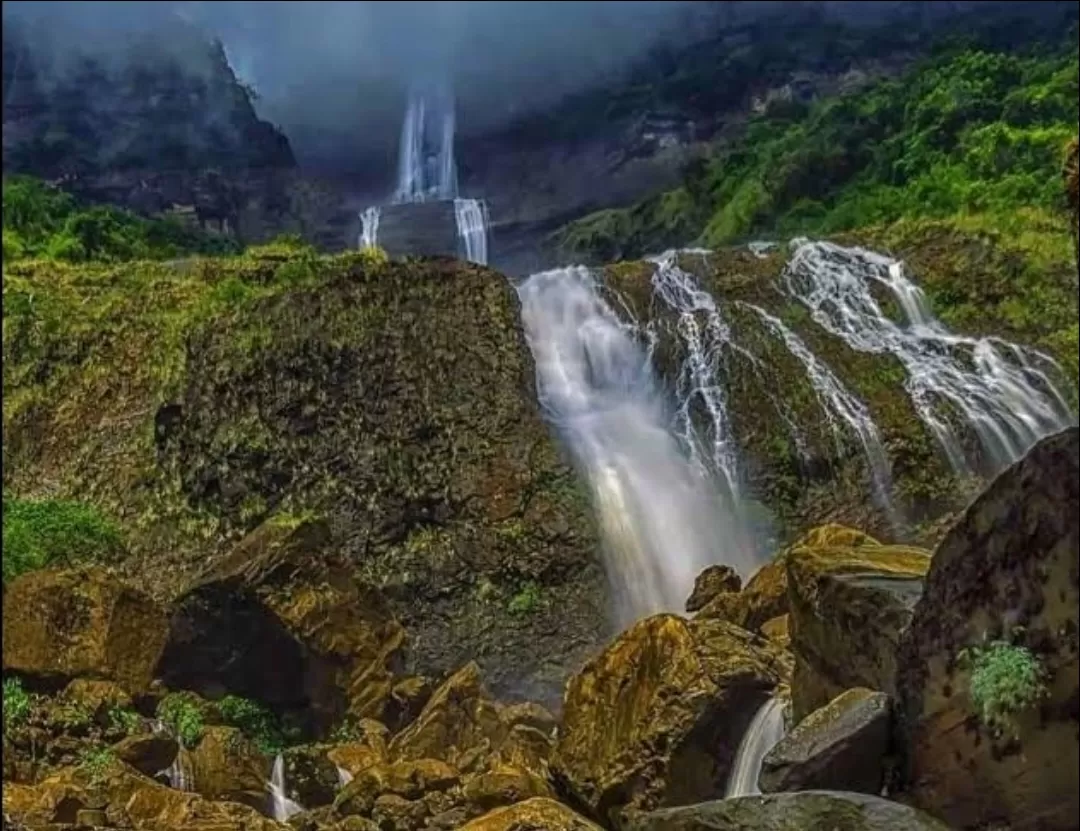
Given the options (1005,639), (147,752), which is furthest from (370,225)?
(1005,639)

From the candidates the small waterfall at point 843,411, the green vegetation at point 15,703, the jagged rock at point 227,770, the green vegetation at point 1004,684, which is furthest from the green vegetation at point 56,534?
the green vegetation at point 1004,684

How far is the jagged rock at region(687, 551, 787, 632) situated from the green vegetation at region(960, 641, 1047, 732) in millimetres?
8309

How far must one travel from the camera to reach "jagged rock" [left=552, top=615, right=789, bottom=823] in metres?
11.5

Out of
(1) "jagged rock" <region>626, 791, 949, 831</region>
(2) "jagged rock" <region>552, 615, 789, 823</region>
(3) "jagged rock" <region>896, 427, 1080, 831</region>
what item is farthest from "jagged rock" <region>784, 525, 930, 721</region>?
(1) "jagged rock" <region>626, 791, 949, 831</region>

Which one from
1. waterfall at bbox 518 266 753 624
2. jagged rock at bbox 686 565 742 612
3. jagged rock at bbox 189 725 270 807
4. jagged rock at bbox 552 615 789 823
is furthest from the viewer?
waterfall at bbox 518 266 753 624

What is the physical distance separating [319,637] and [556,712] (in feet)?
13.2

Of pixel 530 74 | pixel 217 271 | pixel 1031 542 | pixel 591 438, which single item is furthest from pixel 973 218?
pixel 530 74

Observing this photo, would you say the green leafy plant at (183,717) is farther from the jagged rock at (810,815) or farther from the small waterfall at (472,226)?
the small waterfall at (472,226)

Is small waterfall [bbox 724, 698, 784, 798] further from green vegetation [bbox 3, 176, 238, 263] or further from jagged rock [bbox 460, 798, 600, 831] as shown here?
green vegetation [bbox 3, 176, 238, 263]

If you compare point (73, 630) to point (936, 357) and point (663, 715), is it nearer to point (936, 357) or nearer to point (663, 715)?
point (663, 715)

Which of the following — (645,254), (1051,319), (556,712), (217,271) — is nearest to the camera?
(556,712)

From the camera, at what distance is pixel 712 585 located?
61.3 ft

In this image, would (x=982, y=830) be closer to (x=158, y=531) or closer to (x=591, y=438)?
(x=591, y=438)

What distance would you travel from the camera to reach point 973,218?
33.8 m
